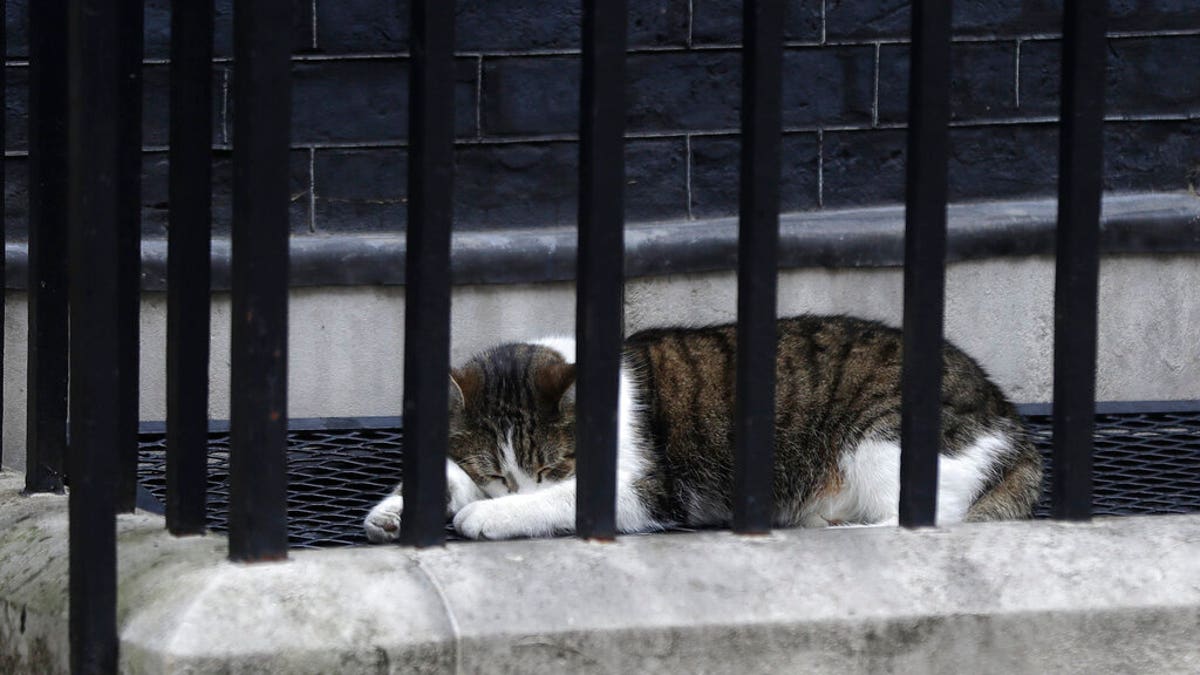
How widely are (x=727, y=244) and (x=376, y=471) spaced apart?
180cm

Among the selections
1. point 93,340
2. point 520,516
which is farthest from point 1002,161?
point 93,340

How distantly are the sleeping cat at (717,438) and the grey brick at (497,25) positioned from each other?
151 centimetres

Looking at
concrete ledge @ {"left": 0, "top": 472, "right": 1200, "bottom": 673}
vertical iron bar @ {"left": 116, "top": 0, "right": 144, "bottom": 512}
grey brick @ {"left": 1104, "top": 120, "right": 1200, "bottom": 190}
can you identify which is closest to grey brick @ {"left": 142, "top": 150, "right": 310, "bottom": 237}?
grey brick @ {"left": 1104, "top": 120, "right": 1200, "bottom": 190}

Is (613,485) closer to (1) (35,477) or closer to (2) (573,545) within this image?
(2) (573,545)

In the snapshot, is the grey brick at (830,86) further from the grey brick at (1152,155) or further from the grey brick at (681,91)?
the grey brick at (1152,155)

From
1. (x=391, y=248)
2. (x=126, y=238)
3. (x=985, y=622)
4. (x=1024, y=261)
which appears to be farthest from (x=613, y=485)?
(x=1024, y=261)

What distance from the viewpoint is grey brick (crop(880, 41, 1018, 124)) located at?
527cm

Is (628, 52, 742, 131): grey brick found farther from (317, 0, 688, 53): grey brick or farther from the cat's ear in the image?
the cat's ear

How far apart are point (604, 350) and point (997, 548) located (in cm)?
58

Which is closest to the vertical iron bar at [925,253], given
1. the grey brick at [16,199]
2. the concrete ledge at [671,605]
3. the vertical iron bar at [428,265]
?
the concrete ledge at [671,605]

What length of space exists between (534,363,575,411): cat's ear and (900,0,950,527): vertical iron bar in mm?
1582

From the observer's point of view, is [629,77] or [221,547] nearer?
[221,547]

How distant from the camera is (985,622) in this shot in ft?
6.70

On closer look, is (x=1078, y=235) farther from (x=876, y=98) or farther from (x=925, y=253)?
(x=876, y=98)
